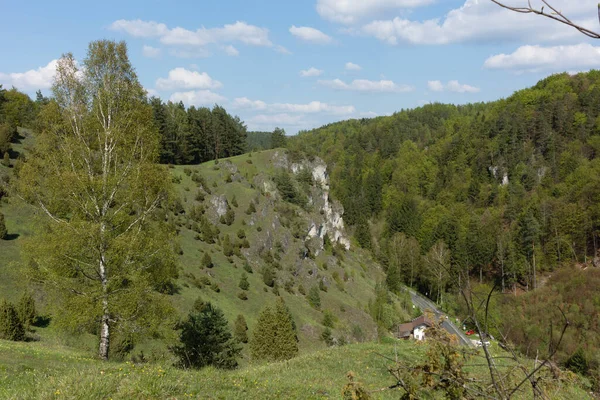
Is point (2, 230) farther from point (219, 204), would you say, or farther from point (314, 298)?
point (314, 298)

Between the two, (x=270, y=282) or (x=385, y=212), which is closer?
(x=270, y=282)

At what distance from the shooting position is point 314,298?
157 feet

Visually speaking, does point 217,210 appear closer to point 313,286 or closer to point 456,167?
point 313,286

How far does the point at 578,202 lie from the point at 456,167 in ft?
152

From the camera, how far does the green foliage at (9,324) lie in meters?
16.8

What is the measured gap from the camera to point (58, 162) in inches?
514

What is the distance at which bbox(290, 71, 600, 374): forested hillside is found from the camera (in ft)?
221

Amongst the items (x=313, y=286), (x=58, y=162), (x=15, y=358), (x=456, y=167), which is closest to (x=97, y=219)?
(x=58, y=162)

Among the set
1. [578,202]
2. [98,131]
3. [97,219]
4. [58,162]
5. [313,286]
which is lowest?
[313,286]

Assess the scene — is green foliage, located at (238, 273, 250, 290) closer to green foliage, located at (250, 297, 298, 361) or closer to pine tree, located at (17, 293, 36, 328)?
green foliage, located at (250, 297, 298, 361)

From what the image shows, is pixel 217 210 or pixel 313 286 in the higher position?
pixel 217 210

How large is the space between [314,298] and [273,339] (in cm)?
2434

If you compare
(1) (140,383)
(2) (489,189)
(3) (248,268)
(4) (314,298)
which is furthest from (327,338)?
(2) (489,189)

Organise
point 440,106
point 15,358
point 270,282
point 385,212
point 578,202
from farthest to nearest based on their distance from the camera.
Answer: point 440,106
point 385,212
point 578,202
point 270,282
point 15,358
